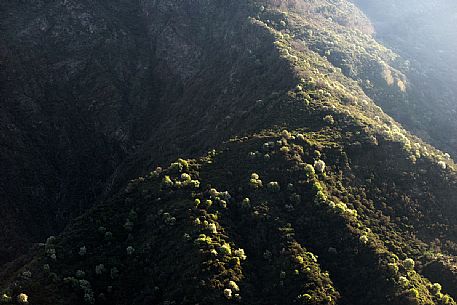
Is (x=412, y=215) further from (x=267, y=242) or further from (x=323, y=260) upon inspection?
(x=267, y=242)

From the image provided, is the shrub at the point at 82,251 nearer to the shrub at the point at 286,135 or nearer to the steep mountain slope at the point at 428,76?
the shrub at the point at 286,135

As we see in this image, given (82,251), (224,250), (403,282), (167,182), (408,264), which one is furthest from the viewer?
(167,182)

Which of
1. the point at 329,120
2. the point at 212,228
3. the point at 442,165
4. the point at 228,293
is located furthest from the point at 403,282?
the point at 329,120

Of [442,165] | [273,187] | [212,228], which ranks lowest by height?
[212,228]

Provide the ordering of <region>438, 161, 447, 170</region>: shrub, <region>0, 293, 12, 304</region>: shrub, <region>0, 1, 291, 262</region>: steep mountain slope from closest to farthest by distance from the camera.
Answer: <region>0, 293, 12, 304</region>: shrub < <region>438, 161, 447, 170</region>: shrub < <region>0, 1, 291, 262</region>: steep mountain slope

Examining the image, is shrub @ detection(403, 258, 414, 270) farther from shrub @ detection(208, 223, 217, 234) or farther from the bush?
the bush

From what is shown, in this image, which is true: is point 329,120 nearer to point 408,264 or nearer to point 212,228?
point 408,264

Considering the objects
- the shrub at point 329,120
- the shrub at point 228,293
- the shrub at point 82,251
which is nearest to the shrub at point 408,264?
the shrub at point 228,293

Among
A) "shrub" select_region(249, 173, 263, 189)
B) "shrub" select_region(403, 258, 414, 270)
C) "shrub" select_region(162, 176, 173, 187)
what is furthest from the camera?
"shrub" select_region(162, 176, 173, 187)

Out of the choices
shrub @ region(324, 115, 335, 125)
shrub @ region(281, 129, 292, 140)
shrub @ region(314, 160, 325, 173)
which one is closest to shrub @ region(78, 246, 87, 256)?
shrub @ region(314, 160, 325, 173)
